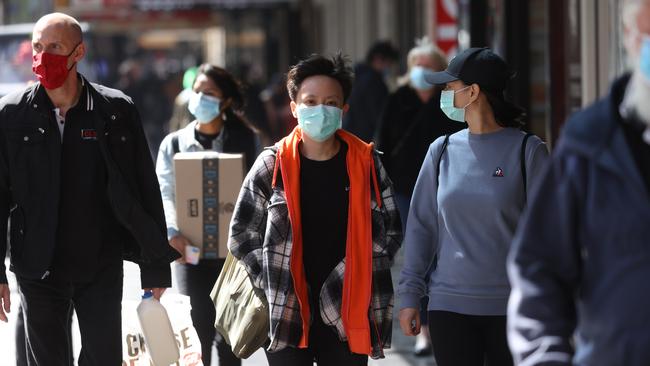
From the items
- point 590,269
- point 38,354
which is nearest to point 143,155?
point 38,354

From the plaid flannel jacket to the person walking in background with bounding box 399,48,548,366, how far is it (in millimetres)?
176

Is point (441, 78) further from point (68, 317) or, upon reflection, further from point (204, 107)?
point (204, 107)

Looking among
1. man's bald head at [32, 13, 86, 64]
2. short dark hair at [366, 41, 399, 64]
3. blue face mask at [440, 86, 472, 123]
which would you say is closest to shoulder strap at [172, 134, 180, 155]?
man's bald head at [32, 13, 86, 64]

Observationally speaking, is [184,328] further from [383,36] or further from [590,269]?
[383,36]

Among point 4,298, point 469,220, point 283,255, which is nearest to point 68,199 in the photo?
point 4,298

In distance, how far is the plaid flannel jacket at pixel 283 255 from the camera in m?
4.75

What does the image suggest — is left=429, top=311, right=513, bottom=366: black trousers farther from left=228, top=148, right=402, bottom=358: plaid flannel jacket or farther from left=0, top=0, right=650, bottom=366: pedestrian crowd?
left=228, top=148, right=402, bottom=358: plaid flannel jacket

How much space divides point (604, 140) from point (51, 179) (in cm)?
275

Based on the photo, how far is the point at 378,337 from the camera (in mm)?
4855

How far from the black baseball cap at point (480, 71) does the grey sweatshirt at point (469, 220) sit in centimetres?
18

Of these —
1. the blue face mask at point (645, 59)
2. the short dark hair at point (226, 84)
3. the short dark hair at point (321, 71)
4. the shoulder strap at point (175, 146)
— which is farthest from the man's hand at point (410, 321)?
the short dark hair at point (226, 84)

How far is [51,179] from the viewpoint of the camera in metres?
4.98

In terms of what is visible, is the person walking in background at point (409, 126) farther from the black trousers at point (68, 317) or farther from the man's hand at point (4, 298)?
the man's hand at point (4, 298)

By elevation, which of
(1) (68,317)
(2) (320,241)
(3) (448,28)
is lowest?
(1) (68,317)
